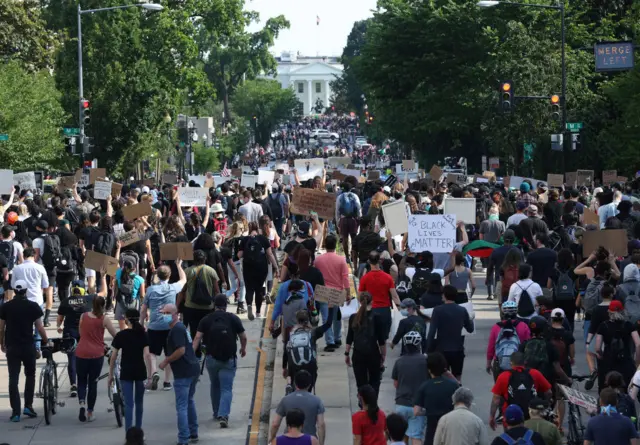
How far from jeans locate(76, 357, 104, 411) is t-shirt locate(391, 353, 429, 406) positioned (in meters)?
3.99

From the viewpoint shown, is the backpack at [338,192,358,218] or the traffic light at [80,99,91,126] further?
the traffic light at [80,99,91,126]

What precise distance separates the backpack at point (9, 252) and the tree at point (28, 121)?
3027 cm

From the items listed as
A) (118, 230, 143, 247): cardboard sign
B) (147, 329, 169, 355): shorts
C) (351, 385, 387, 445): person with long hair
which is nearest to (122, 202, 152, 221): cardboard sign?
(118, 230, 143, 247): cardboard sign

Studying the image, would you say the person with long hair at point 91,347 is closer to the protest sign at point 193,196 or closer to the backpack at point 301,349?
the backpack at point 301,349

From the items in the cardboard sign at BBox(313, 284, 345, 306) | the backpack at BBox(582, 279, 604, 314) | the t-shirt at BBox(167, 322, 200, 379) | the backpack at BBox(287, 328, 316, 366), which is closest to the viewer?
the backpack at BBox(287, 328, 316, 366)

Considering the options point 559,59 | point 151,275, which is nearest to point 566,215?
point 151,275

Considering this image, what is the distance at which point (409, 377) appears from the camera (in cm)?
1298

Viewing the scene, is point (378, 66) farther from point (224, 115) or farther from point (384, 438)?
point (224, 115)

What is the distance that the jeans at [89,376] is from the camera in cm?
1552

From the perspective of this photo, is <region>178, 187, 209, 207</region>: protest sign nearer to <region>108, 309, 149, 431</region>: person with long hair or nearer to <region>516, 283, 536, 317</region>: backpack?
<region>516, 283, 536, 317</region>: backpack

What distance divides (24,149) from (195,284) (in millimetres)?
35166

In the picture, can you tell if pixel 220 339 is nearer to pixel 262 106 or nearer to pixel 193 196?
pixel 193 196

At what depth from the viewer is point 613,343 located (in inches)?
593

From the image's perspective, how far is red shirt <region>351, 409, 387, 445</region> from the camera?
11.8 meters
